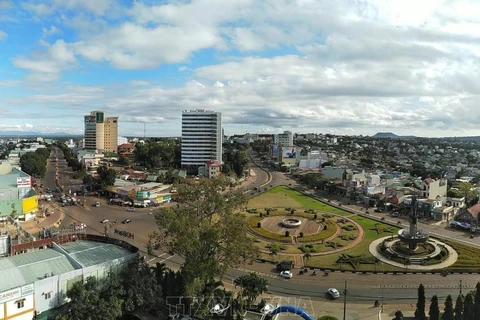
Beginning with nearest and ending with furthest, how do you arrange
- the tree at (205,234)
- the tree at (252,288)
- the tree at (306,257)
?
the tree at (205,234) < the tree at (252,288) < the tree at (306,257)

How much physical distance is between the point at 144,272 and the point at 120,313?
13.9ft

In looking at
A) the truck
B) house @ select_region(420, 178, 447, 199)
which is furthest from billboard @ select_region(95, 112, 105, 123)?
the truck

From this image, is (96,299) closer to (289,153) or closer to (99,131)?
(289,153)

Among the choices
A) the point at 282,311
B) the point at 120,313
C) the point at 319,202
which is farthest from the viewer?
the point at 319,202

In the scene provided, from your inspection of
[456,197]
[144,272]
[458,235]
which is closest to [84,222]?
[144,272]

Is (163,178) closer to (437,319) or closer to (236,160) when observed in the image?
(236,160)

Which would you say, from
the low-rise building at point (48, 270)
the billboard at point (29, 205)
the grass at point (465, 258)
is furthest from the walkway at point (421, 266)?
the billboard at point (29, 205)

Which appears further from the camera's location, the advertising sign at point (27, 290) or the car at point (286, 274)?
the car at point (286, 274)

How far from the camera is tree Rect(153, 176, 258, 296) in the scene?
28.9 metres

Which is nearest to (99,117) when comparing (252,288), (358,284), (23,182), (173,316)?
(23,182)

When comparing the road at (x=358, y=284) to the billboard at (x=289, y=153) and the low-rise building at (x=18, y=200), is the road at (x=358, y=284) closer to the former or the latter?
the low-rise building at (x=18, y=200)

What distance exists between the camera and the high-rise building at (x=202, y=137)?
125 meters

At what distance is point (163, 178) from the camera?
316 feet

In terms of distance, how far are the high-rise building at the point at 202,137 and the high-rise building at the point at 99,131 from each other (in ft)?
208
